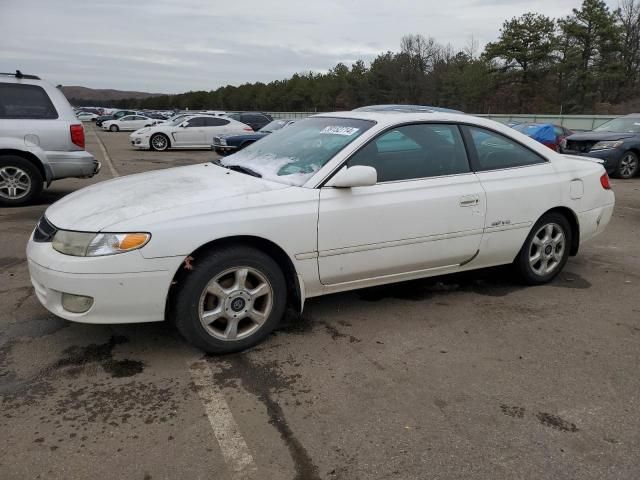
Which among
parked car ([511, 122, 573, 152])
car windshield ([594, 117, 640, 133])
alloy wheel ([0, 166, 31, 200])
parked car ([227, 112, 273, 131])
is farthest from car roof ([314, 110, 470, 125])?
parked car ([227, 112, 273, 131])

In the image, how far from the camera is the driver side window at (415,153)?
3869 millimetres

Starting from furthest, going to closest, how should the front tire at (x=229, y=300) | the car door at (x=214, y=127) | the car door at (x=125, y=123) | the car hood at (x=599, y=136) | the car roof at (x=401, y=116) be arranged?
the car door at (x=125, y=123)
the car door at (x=214, y=127)
the car hood at (x=599, y=136)
the car roof at (x=401, y=116)
the front tire at (x=229, y=300)

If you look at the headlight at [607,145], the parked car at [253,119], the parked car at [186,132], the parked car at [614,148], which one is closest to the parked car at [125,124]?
the parked car at [253,119]

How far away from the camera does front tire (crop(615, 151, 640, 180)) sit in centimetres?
1280

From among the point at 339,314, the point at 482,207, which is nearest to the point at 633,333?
the point at 482,207

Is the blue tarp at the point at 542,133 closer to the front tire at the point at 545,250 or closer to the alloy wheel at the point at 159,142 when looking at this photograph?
the front tire at the point at 545,250

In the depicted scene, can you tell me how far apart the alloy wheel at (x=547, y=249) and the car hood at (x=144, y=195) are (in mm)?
2378

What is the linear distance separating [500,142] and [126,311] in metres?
3.17

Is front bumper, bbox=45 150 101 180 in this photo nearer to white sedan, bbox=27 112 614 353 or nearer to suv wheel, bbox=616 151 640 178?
white sedan, bbox=27 112 614 353

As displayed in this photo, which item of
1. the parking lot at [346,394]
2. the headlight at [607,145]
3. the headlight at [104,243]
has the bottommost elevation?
the parking lot at [346,394]

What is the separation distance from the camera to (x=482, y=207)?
13.7ft

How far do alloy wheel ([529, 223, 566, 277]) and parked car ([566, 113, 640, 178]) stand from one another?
9043 mm

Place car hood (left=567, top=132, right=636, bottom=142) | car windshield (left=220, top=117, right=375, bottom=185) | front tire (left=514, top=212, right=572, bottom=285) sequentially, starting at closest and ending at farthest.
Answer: car windshield (left=220, top=117, right=375, bottom=185)
front tire (left=514, top=212, right=572, bottom=285)
car hood (left=567, top=132, right=636, bottom=142)

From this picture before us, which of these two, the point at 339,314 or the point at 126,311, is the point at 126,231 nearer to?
the point at 126,311
